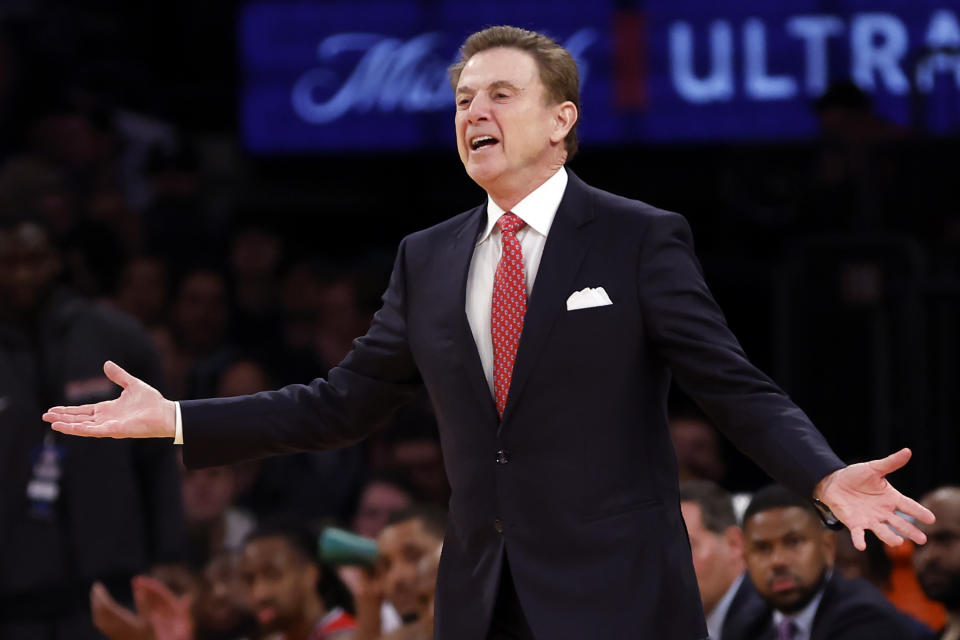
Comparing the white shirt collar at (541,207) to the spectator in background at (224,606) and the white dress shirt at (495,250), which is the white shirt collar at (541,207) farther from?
the spectator in background at (224,606)

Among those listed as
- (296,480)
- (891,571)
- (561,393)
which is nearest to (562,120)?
(561,393)

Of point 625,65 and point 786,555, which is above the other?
point 625,65

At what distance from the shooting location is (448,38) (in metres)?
8.15

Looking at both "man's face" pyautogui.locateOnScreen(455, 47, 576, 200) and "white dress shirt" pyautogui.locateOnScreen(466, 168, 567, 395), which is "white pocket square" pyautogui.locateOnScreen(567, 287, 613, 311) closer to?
"white dress shirt" pyautogui.locateOnScreen(466, 168, 567, 395)

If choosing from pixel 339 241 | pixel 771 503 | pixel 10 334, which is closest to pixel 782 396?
pixel 771 503

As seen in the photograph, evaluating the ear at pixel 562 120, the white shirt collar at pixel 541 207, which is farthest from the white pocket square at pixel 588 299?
the ear at pixel 562 120

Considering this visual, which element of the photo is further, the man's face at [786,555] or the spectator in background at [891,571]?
the spectator in background at [891,571]

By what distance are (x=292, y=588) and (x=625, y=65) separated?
3.43 meters

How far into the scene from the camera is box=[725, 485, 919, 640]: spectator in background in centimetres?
446

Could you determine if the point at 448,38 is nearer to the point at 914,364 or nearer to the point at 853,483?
the point at 914,364

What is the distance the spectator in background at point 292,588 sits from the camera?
5402mm

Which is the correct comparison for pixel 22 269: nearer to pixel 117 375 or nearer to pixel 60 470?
pixel 60 470

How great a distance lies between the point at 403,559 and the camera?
5148 millimetres

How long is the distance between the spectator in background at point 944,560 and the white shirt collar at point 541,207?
2.06 m
